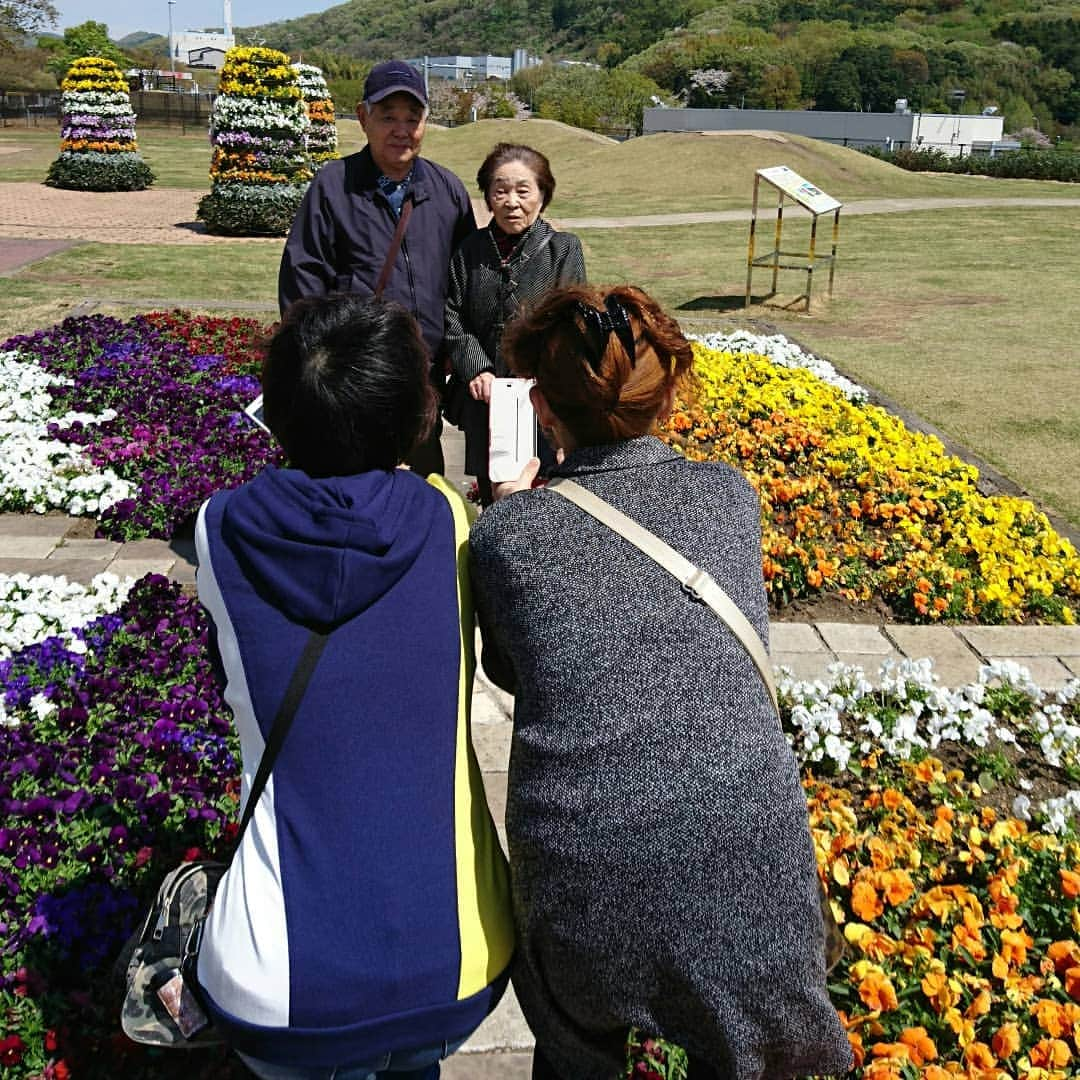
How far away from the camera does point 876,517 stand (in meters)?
5.38

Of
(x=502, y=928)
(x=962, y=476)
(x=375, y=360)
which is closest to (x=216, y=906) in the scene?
(x=502, y=928)

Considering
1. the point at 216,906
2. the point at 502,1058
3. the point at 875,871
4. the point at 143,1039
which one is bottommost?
the point at 502,1058

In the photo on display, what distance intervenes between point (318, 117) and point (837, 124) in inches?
1533

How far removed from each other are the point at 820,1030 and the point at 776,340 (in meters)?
8.47

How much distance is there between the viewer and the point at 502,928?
5.41 feet

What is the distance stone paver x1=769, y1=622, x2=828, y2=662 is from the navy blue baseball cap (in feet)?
7.39

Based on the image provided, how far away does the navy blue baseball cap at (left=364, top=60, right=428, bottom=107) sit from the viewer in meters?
3.42

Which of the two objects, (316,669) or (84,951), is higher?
(316,669)

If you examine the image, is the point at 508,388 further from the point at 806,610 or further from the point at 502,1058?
the point at 806,610

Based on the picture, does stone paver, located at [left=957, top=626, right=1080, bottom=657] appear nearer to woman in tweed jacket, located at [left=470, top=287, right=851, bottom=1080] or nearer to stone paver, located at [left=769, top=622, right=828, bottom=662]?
stone paver, located at [left=769, top=622, right=828, bottom=662]

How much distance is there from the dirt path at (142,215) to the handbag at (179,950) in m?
15.5

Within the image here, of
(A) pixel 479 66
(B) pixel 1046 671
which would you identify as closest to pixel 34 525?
(B) pixel 1046 671

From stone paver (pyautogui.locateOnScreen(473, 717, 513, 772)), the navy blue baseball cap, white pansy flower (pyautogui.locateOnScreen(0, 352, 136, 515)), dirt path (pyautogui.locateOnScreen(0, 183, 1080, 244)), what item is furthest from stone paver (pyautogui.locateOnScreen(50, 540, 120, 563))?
dirt path (pyautogui.locateOnScreen(0, 183, 1080, 244))

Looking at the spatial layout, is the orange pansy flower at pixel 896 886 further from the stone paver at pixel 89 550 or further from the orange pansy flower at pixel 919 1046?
the stone paver at pixel 89 550
